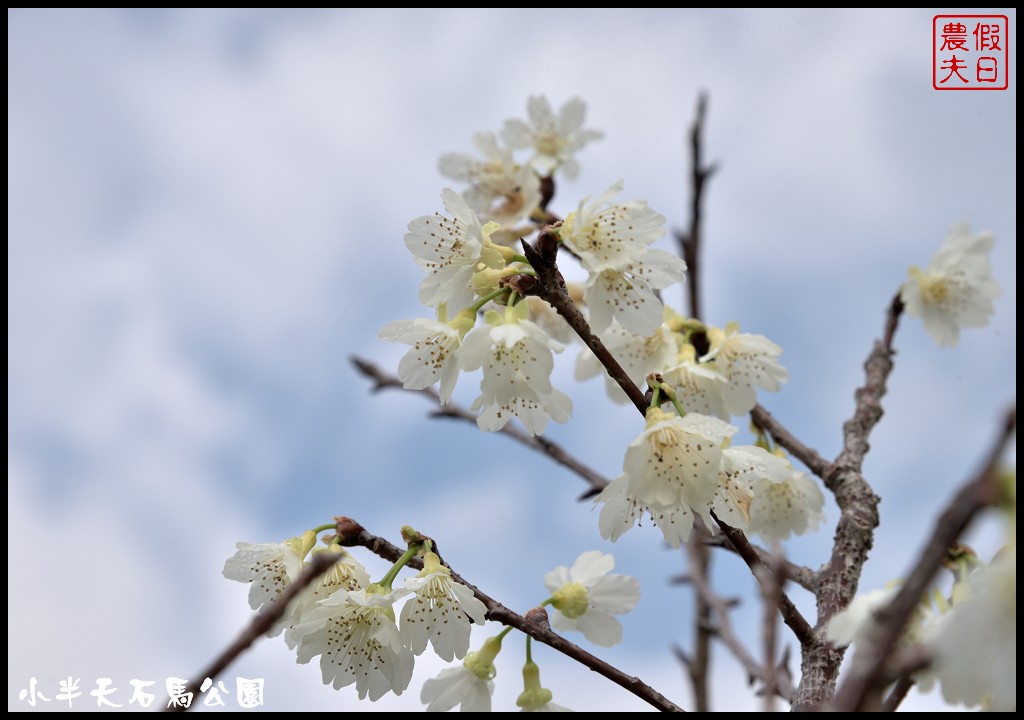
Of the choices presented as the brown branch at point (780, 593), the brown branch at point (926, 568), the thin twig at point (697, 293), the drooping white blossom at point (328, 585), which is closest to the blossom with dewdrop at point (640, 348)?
the thin twig at point (697, 293)

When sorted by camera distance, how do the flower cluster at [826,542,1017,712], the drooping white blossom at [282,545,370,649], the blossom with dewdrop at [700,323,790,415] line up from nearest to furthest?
1. the flower cluster at [826,542,1017,712]
2. the drooping white blossom at [282,545,370,649]
3. the blossom with dewdrop at [700,323,790,415]

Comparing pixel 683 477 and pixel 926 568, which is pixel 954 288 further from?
pixel 926 568

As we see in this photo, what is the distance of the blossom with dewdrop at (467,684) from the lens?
160 centimetres

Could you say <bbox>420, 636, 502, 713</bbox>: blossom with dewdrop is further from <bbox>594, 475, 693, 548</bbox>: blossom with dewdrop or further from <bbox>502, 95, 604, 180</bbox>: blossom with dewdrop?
<bbox>502, 95, 604, 180</bbox>: blossom with dewdrop

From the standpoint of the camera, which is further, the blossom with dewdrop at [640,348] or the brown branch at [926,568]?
the blossom with dewdrop at [640,348]

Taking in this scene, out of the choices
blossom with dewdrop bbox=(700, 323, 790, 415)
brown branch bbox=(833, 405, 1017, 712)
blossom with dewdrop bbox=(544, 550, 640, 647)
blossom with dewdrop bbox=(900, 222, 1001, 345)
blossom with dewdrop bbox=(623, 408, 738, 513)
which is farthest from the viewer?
blossom with dewdrop bbox=(900, 222, 1001, 345)

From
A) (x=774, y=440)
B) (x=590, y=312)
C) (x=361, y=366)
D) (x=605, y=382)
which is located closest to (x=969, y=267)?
(x=774, y=440)

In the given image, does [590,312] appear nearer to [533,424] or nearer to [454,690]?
[533,424]

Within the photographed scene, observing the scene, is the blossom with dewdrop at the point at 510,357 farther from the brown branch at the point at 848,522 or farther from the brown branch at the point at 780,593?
the brown branch at the point at 848,522

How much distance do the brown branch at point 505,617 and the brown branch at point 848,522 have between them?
31 cm

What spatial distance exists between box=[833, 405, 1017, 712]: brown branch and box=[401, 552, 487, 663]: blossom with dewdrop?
88cm

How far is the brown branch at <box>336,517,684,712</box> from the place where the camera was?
1386mm

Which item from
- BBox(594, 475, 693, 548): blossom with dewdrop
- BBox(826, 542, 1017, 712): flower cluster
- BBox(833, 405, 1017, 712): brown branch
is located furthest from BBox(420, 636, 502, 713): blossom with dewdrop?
BBox(833, 405, 1017, 712): brown branch

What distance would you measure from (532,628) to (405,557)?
259 mm
